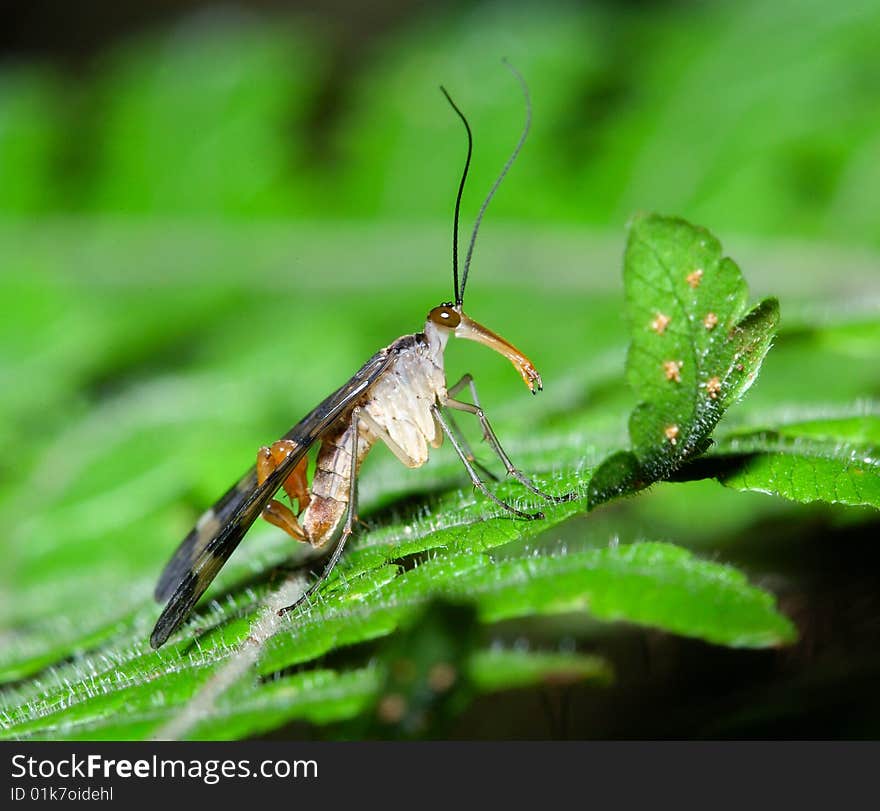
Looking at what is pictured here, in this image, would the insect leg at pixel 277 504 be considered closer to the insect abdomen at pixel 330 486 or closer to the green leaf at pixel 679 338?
the insect abdomen at pixel 330 486

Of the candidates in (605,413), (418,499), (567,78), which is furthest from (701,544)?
(567,78)

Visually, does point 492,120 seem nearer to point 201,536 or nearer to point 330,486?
point 330,486

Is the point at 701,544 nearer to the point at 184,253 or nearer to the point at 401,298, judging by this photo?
the point at 401,298

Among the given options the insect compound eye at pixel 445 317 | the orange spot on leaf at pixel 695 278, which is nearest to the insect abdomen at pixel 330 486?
the insect compound eye at pixel 445 317

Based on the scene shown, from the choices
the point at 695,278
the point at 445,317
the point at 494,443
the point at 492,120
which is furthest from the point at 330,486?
the point at 492,120

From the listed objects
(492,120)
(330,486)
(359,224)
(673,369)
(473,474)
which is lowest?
(673,369)

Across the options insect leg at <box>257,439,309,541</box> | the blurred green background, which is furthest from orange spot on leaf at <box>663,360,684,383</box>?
the blurred green background

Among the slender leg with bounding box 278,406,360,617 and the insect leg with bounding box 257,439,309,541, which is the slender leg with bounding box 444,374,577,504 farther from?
the insect leg with bounding box 257,439,309,541
